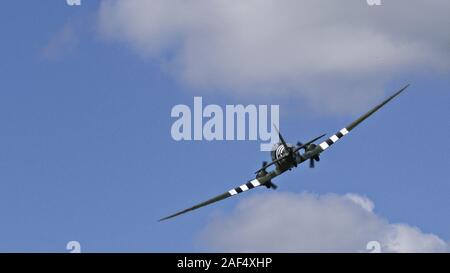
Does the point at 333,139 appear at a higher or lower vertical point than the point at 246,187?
higher

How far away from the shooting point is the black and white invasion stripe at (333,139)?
189125mm

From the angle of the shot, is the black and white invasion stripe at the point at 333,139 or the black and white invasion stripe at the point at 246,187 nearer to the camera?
the black and white invasion stripe at the point at 333,139

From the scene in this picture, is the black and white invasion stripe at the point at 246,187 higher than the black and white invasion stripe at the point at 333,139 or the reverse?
the reverse

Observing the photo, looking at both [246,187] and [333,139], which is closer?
[333,139]

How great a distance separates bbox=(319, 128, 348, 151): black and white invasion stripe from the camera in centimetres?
18912

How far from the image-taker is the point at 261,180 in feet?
623

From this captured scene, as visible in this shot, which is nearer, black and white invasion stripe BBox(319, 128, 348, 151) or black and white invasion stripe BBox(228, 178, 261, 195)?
black and white invasion stripe BBox(319, 128, 348, 151)

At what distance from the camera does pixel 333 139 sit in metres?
194

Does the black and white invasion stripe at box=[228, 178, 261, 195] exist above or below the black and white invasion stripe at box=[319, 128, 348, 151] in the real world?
below
